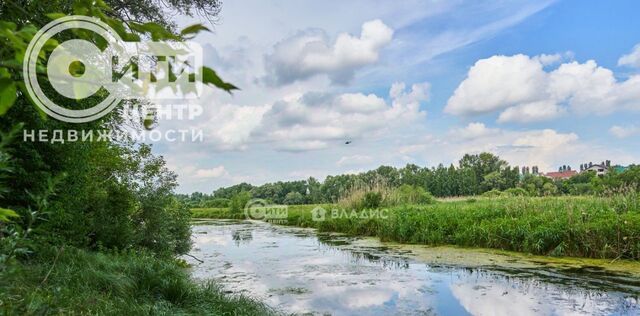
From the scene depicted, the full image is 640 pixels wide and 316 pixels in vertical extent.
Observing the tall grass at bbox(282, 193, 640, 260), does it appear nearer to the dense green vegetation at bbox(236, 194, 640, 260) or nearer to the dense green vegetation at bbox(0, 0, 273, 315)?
the dense green vegetation at bbox(236, 194, 640, 260)

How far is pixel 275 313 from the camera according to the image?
16.5 ft

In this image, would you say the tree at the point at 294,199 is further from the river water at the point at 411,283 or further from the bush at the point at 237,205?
the river water at the point at 411,283

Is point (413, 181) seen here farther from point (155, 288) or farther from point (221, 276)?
point (155, 288)

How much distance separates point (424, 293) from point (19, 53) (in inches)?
237

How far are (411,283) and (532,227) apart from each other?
433 centimetres

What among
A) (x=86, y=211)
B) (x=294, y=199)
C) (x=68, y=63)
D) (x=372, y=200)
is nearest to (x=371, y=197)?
(x=372, y=200)

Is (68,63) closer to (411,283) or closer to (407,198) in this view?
(411,283)

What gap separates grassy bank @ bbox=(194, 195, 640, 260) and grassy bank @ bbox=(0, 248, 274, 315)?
6.52m

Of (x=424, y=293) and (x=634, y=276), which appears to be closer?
(x=424, y=293)

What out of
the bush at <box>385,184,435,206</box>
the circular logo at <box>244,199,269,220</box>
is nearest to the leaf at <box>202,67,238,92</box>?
the bush at <box>385,184,435,206</box>

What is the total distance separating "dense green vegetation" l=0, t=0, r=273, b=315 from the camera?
1.11 meters

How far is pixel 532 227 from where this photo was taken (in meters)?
9.57

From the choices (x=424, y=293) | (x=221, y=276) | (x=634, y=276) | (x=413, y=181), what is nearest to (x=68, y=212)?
(x=221, y=276)

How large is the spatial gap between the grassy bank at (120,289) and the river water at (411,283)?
43.3 inches
